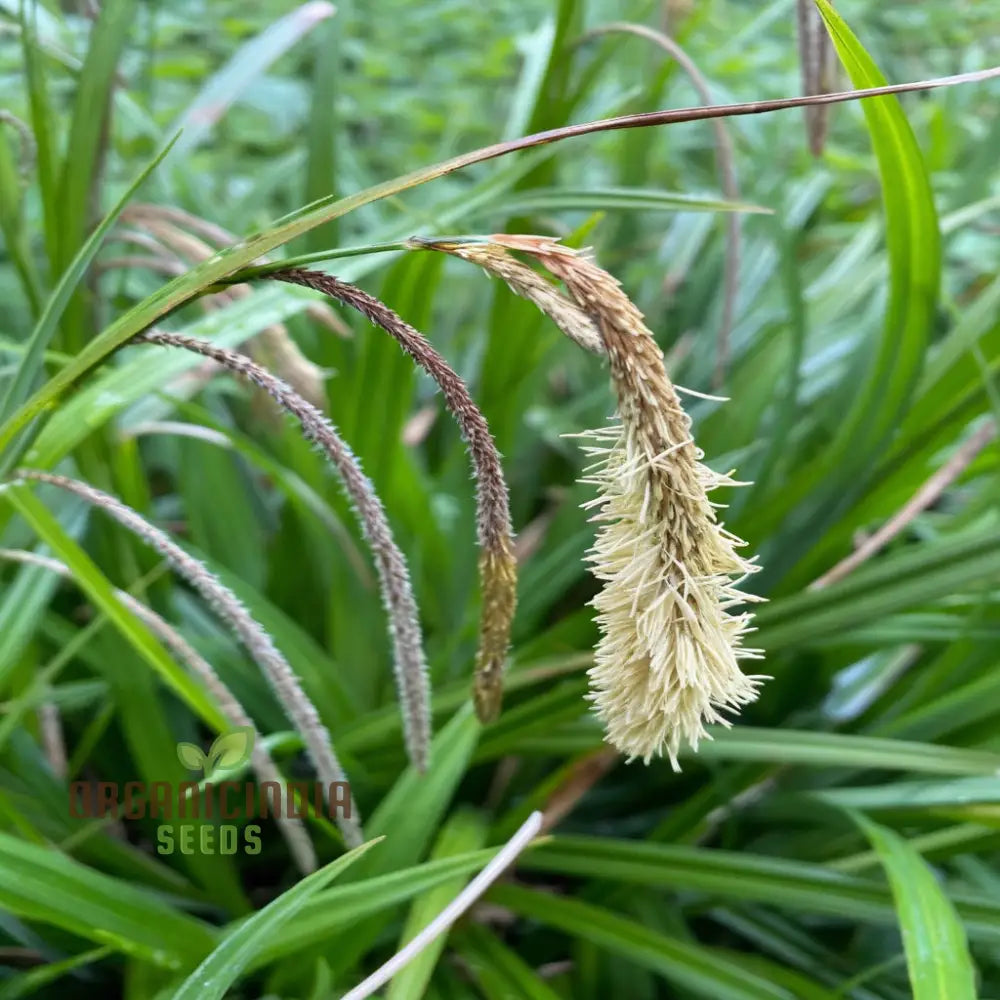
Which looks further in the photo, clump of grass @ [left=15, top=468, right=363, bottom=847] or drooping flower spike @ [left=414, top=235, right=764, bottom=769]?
clump of grass @ [left=15, top=468, right=363, bottom=847]

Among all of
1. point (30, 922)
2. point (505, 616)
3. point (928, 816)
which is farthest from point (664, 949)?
point (30, 922)

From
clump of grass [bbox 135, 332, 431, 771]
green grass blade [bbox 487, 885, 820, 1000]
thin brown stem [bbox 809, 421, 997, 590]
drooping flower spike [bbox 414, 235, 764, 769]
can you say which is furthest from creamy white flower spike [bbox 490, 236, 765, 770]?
thin brown stem [bbox 809, 421, 997, 590]

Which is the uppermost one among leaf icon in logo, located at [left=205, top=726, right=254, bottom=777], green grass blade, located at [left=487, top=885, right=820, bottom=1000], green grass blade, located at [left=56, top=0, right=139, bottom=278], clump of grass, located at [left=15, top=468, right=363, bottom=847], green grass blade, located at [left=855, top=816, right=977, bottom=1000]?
green grass blade, located at [left=56, top=0, right=139, bottom=278]

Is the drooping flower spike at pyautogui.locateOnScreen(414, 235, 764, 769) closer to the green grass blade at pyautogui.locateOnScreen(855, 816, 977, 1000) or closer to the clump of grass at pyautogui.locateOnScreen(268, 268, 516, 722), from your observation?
the clump of grass at pyautogui.locateOnScreen(268, 268, 516, 722)

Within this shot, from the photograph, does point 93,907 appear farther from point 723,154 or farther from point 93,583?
point 723,154

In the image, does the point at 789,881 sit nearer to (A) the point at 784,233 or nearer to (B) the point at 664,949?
(B) the point at 664,949

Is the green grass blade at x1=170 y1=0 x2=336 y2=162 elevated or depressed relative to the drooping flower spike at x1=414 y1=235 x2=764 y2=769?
elevated

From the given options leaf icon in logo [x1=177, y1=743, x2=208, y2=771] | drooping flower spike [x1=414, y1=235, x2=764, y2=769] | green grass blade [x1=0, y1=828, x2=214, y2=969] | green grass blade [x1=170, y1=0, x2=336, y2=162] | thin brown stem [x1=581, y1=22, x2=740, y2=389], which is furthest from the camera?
green grass blade [x1=170, y1=0, x2=336, y2=162]
